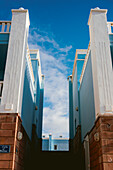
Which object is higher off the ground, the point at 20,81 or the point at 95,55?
the point at 95,55

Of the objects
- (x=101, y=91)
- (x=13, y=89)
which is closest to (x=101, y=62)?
(x=101, y=91)

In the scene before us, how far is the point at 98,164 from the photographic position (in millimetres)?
6777

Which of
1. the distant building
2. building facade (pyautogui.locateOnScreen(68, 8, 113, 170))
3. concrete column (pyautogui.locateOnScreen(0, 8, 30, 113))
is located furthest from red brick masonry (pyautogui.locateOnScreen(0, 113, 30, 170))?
the distant building

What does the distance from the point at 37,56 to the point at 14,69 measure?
6.17 m

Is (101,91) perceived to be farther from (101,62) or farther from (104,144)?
(104,144)

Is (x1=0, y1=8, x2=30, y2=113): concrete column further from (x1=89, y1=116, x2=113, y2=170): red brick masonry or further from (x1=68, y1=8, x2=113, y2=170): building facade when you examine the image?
(x1=89, y1=116, x2=113, y2=170): red brick masonry

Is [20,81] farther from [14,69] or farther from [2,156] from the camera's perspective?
[2,156]

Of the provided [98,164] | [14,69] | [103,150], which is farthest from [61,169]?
[14,69]

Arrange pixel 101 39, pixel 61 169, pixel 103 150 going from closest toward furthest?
pixel 103 150 → pixel 101 39 → pixel 61 169

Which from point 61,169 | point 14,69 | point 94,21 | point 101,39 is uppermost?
point 94,21

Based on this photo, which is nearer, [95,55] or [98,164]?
[98,164]

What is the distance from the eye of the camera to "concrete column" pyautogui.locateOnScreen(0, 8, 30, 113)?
23.5ft

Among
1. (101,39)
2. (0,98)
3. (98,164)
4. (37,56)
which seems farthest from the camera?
(37,56)

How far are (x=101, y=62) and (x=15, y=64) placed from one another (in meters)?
2.86
